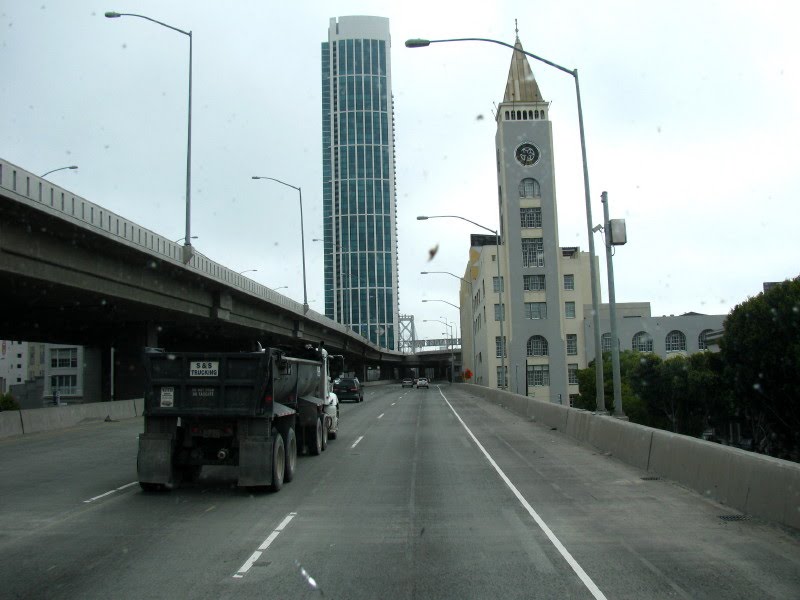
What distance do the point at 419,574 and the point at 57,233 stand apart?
1967cm

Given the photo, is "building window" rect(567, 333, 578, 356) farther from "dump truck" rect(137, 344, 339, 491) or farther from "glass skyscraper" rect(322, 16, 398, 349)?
"dump truck" rect(137, 344, 339, 491)

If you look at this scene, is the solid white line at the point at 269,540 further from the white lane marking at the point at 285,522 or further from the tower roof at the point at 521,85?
the tower roof at the point at 521,85

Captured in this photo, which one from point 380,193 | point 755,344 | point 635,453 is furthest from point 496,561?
point 380,193

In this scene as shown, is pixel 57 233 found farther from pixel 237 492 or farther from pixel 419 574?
pixel 419 574

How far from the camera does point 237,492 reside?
493 inches

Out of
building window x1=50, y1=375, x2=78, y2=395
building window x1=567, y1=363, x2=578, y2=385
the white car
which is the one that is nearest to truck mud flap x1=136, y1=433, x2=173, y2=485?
the white car

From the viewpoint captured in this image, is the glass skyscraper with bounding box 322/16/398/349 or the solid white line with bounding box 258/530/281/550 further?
the glass skyscraper with bounding box 322/16/398/349

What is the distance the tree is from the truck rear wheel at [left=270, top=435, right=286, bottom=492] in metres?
19.4

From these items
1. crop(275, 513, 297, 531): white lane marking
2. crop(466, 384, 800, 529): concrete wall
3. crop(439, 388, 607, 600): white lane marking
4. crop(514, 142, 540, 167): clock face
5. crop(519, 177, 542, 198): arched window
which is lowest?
crop(439, 388, 607, 600): white lane marking

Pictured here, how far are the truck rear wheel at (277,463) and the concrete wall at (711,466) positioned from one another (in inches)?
265

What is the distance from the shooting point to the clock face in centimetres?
8412

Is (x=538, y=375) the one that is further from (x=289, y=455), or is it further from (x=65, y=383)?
(x=289, y=455)

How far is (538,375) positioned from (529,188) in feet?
70.4

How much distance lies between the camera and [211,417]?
1225cm
